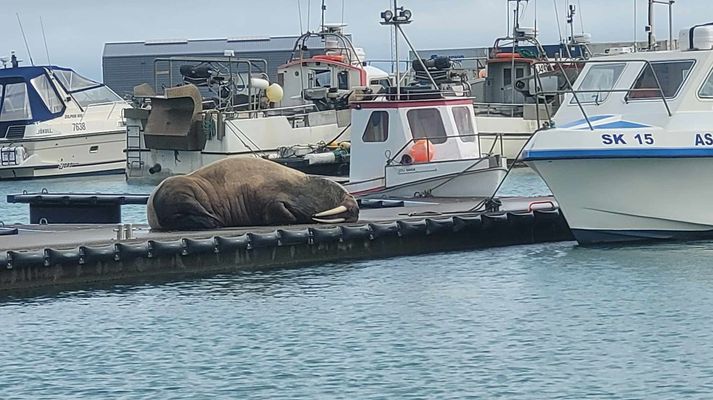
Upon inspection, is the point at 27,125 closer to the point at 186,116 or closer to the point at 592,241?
the point at 186,116

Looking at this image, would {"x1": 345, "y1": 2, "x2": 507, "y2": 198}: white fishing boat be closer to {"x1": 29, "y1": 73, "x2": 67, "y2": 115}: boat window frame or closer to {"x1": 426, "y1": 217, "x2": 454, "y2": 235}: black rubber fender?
{"x1": 426, "y1": 217, "x2": 454, "y2": 235}: black rubber fender

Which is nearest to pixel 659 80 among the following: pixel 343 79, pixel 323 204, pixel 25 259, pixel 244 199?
pixel 323 204

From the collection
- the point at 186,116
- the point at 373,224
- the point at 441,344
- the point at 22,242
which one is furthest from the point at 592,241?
the point at 186,116

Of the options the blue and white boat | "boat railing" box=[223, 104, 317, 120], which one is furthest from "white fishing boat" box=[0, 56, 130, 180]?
the blue and white boat

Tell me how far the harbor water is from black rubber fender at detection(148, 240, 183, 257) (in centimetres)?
44

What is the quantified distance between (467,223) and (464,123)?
3.78 metres

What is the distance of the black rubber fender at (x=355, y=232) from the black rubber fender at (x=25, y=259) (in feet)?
13.7

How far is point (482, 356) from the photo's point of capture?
50.2 ft

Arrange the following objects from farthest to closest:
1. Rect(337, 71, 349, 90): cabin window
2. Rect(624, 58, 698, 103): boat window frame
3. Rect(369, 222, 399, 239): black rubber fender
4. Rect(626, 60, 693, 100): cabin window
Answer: Rect(337, 71, 349, 90): cabin window < Rect(626, 60, 693, 100): cabin window < Rect(624, 58, 698, 103): boat window frame < Rect(369, 222, 399, 239): black rubber fender

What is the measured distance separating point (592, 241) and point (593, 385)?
785 centimetres

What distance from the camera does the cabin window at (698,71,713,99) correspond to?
70.1ft

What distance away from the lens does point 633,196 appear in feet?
69.4

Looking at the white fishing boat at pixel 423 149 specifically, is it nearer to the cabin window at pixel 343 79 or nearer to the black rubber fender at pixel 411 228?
the black rubber fender at pixel 411 228

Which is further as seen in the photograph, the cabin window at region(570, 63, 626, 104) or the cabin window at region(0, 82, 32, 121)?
the cabin window at region(0, 82, 32, 121)
